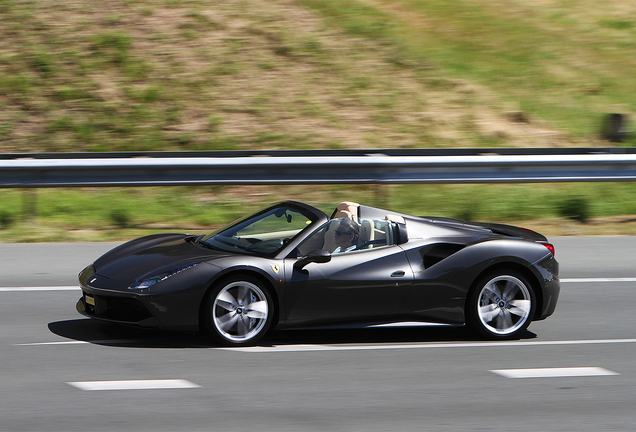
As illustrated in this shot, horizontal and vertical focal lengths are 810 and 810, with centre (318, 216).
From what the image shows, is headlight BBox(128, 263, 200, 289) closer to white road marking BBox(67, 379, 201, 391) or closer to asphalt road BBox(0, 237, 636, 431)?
asphalt road BBox(0, 237, 636, 431)

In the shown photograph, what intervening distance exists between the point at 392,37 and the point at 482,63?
214 cm

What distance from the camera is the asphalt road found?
15.3 ft

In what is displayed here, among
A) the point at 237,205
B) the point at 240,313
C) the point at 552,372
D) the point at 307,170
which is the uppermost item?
the point at 307,170

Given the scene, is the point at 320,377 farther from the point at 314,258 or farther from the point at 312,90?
the point at 312,90

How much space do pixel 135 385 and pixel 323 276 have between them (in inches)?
64.9

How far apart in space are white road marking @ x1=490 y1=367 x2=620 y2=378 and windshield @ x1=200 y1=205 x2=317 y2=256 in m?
1.85

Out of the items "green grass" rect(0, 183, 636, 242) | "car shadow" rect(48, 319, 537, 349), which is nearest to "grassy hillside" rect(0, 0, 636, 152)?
"green grass" rect(0, 183, 636, 242)

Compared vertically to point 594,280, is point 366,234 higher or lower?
higher

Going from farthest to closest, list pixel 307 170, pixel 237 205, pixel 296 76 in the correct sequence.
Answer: pixel 296 76, pixel 237 205, pixel 307 170

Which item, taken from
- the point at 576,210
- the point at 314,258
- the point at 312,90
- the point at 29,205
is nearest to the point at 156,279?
the point at 314,258

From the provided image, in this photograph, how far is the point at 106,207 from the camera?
1200 centimetres

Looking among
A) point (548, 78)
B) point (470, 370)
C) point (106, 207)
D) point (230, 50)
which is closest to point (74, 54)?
point (230, 50)

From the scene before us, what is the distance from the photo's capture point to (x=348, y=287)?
6.14m

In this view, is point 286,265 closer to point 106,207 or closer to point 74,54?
point 106,207
